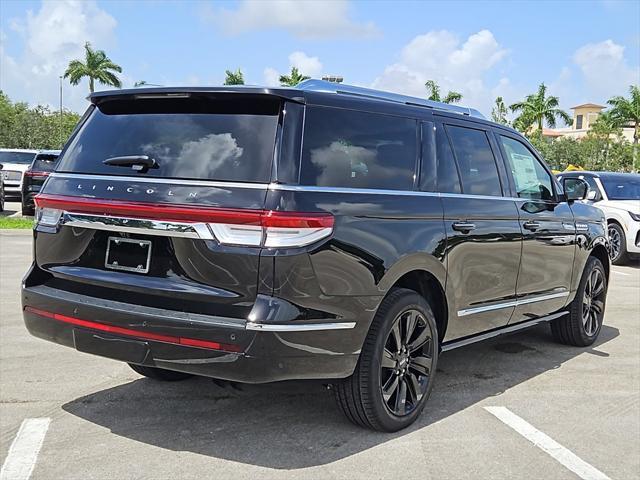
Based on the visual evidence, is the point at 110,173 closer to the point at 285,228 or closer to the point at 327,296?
the point at 285,228

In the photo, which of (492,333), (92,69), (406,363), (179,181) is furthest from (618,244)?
(92,69)

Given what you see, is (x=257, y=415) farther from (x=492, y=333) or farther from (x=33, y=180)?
(x=33, y=180)

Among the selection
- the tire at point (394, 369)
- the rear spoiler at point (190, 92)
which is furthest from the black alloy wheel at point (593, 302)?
the rear spoiler at point (190, 92)

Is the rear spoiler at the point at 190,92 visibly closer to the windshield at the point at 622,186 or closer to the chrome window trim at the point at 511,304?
the chrome window trim at the point at 511,304

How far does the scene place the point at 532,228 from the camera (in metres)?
5.53

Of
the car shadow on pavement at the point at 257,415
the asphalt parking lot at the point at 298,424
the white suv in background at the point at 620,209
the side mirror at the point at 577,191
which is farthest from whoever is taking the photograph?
the white suv in background at the point at 620,209

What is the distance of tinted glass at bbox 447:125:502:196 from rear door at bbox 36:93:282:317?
5.51 feet

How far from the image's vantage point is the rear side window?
12.3 ft

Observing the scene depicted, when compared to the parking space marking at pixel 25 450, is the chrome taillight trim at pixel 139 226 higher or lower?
higher

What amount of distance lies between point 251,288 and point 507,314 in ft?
8.30

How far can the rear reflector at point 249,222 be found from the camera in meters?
3.46

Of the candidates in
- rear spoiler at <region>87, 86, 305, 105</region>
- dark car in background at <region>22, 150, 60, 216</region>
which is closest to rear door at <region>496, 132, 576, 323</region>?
rear spoiler at <region>87, 86, 305, 105</region>

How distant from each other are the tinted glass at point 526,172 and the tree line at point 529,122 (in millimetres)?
42482

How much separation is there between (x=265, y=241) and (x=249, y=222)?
4.7 inches
